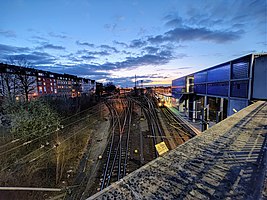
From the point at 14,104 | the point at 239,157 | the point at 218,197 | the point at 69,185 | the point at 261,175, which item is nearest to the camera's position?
the point at 218,197

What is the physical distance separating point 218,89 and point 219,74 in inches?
57.5

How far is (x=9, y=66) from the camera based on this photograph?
21.5 m

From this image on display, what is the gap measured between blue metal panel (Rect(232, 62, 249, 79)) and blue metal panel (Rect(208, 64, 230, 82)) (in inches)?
30.0

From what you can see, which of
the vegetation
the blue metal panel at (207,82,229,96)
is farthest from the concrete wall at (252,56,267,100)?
the vegetation

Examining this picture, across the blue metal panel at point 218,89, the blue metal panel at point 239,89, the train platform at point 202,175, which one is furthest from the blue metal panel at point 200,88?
the train platform at point 202,175

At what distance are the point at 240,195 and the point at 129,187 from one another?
37.2 inches

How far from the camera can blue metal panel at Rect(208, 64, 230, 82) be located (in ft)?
40.7

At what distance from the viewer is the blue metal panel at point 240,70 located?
32.9ft

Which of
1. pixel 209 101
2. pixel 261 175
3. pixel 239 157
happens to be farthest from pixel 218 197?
pixel 209 101

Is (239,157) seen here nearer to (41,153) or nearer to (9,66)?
(41,153)

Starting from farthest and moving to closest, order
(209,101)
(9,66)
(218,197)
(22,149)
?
(9,66), (209,101), (22,149), (218,197)

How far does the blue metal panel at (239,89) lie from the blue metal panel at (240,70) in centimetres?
48

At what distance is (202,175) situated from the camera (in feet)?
4.84

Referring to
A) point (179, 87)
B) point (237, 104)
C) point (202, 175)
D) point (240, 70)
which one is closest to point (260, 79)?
point (240, 70)
